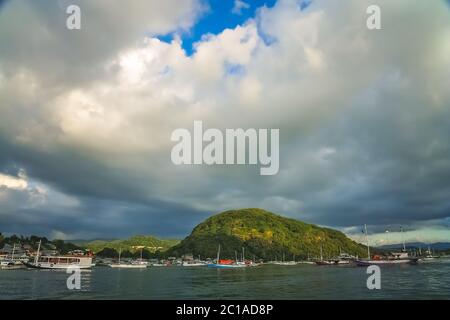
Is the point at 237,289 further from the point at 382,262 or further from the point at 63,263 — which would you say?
the point at 382,262

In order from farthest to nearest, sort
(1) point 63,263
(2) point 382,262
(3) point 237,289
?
1. (2) point 382,262
2. (1) point 63,263
3. (3) point 237,289

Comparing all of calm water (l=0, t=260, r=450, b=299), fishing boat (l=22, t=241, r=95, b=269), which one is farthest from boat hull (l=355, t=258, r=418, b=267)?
fishing boat (l=22, t=241, r=95, b=269)

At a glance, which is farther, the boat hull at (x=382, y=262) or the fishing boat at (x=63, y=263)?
the boat hull at (x=382, y=262)


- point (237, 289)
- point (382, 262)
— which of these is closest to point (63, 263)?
point (237, 289)

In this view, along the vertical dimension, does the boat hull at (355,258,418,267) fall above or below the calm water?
above

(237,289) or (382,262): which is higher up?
(382,262)

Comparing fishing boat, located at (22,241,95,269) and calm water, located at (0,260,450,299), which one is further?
fishing boat, located at (22,241,95,269)

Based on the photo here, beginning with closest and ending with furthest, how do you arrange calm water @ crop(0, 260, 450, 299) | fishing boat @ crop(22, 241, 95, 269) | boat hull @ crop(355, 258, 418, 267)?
calm water @ crop(0, 260, 450, 299), fishing boat @ crop(22, 241, 95, 269), boat hull @ crop(355, 258, 418, 267)

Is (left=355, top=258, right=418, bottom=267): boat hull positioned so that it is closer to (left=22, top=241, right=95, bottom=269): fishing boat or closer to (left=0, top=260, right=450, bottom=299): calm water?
(left=0, top=260, right=450, bottom=299): calm water

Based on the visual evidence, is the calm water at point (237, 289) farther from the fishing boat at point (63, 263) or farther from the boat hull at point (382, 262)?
the boat hull at point (382, 262)

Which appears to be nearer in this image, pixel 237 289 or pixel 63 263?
pixel 237 289

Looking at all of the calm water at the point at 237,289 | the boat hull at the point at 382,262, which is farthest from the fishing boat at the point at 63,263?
the boat hull at the point at 382,262

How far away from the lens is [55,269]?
493ft
